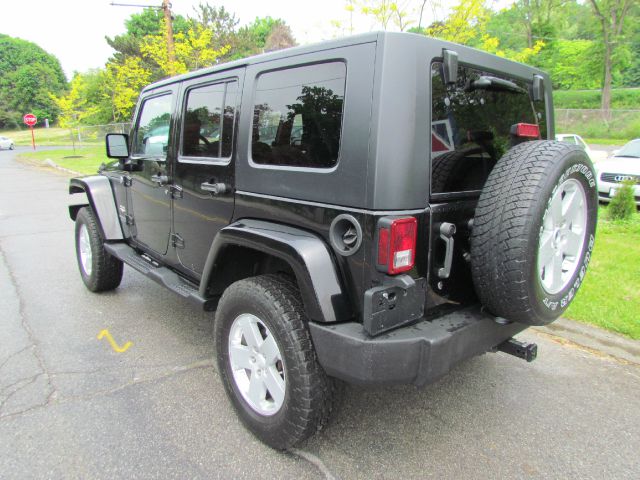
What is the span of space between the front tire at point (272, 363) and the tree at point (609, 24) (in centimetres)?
3694

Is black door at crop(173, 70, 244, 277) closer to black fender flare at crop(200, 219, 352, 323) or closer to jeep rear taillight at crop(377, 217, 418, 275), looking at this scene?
black fender flare at crop(200, 219, 352, 323)

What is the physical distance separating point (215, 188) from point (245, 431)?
1.41m

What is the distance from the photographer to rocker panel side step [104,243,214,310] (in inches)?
110

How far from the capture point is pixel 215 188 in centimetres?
263

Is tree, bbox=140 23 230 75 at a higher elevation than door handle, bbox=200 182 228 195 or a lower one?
higher

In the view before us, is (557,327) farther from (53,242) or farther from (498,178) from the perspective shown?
(53,242)

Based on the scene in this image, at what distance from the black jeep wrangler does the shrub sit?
4.95 metres

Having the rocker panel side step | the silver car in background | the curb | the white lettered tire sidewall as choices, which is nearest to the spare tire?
the white lettered tire sidewall

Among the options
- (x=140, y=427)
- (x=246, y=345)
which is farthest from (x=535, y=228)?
(x=140, y=427)

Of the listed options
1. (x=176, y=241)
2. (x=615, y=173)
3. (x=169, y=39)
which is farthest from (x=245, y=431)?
(x=169, y=39)

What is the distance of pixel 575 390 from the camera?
112 inches

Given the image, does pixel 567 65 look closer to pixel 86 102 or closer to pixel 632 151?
pixel 632 151

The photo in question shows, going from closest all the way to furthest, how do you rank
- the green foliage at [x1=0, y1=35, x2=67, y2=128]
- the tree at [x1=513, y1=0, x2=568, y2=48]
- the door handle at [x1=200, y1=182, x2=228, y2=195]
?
the door handle at [x1=200, y1=182, x2=228, y2=195], the tree at [x1=513, y1=0, x2=568, y2=48], the green foliage at [x1=0, y1=35, x2=67, y2=128]

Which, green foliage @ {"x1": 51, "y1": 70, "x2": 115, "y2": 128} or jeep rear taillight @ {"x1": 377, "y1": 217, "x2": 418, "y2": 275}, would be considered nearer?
jeep rear taillight @ {"x1": 377, "y1": 217, "x2": 418, "y2": 275}
